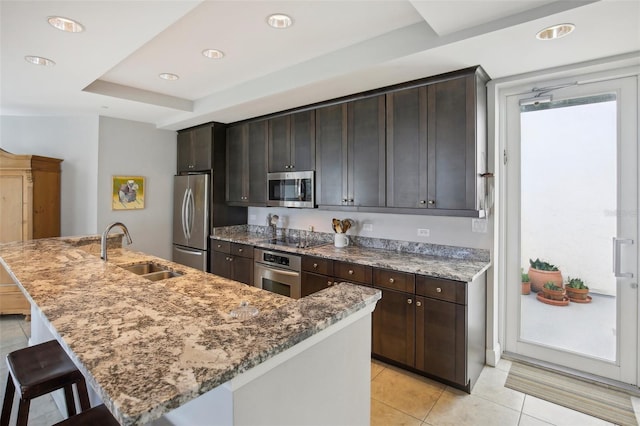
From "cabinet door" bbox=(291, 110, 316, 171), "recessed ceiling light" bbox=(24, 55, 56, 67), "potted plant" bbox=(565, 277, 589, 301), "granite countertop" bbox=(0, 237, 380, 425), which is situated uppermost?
"recessed ceiling light" bbox=(24, 55, 56, 67)

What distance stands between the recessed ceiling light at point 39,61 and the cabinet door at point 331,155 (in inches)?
90.5

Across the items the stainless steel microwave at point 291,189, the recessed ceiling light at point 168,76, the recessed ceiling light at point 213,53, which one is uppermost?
the recessed ceiling light at point 168,76

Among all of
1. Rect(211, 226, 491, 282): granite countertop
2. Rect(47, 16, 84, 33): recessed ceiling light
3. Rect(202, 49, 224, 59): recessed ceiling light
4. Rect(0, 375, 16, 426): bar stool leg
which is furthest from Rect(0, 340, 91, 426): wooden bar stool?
Rect(202, 49, 224, 59): recessed ceiling light

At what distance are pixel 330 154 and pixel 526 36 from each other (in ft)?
6.20

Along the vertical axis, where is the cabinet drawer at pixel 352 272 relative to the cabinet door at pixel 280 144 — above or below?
below

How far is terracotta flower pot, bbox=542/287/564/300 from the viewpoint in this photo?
110 inches

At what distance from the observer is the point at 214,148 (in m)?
4.51

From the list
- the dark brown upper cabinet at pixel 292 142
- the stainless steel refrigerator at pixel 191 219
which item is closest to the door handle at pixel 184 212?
the stainless steel refrigerator at pixel 191 219

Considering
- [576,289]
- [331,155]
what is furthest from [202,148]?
[576,289]

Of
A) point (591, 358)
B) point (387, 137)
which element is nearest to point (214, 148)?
point (387, 137)

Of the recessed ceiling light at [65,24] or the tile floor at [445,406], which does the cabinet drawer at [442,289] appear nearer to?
the tile floor at [445,406]

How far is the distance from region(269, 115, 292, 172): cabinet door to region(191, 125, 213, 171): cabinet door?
3.27 ft

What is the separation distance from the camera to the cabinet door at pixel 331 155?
3328mm

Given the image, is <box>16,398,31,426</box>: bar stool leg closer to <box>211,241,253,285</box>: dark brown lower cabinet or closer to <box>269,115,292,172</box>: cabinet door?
<box>211,241,253,285</box>: dark brown lower cabinet
